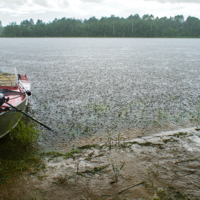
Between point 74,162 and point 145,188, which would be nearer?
point 145,188

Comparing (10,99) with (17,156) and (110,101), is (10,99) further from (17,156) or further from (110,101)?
(110,101)

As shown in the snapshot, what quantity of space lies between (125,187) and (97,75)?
10.3 metres

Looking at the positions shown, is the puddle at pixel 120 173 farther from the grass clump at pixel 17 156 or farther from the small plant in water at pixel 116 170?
the grass clump at pixel 17 156

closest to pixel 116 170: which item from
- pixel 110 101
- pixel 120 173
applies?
pixel 120 173

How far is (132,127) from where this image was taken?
590cm

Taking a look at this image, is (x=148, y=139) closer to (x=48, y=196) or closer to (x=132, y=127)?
(x=132, y=127)

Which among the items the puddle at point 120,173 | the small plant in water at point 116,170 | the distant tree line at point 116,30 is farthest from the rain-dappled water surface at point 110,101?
the distant tree line at point 116,30

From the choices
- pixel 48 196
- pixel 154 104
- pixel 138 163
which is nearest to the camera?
pixel 48 196

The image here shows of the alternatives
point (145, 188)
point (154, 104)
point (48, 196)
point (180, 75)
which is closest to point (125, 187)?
point (145, 188)

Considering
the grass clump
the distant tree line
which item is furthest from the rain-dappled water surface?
the distant tree line

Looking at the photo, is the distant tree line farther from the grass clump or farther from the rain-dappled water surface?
the grass clump

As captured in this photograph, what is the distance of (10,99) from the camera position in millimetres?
5781

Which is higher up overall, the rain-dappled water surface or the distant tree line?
the distant tree line

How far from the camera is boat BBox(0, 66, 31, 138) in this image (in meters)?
4.65
